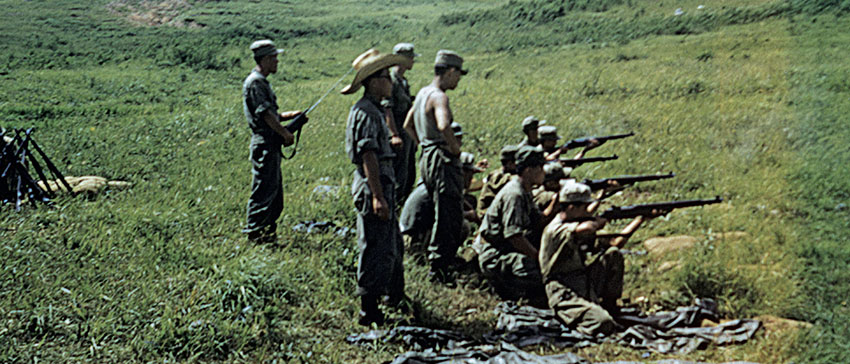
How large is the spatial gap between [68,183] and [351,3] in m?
8.29

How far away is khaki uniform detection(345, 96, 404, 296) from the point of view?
215 inches

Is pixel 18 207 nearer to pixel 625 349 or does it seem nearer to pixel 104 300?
pixel 104 300

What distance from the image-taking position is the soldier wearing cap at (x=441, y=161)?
6.35 metres

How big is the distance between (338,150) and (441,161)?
4.70 m

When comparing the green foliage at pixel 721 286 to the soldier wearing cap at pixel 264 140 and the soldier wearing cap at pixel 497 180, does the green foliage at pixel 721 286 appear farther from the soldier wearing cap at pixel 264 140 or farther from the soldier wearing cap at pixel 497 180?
the soldier wearing cap at pixel 264 140

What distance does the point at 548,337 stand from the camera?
18.2 feet

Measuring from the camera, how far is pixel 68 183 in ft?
27.2

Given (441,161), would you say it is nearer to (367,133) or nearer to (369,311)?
(367,133)

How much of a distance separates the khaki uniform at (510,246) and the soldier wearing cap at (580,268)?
263mm

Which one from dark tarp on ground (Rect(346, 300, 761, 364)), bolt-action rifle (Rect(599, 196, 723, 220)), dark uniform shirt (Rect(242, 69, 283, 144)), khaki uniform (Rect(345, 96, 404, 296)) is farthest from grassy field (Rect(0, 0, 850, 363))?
dark uniform shirt (Rect(242, 69, 283, 144))

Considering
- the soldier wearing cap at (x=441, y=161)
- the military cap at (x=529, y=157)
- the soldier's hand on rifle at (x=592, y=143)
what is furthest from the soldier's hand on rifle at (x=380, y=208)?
the soldier's hand on rifle at (x=592, y=143)

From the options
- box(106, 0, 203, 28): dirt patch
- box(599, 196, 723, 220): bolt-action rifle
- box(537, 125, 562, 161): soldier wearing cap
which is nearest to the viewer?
box(599, 196, 723, 220): bolt-action rifle

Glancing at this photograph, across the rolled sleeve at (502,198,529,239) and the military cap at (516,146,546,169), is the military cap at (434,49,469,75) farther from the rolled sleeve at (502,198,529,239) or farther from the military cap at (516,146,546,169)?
the rolled sleeve at (502,198,529,239)

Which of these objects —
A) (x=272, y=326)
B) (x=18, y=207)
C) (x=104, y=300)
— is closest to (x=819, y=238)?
(x=272, y=326)
